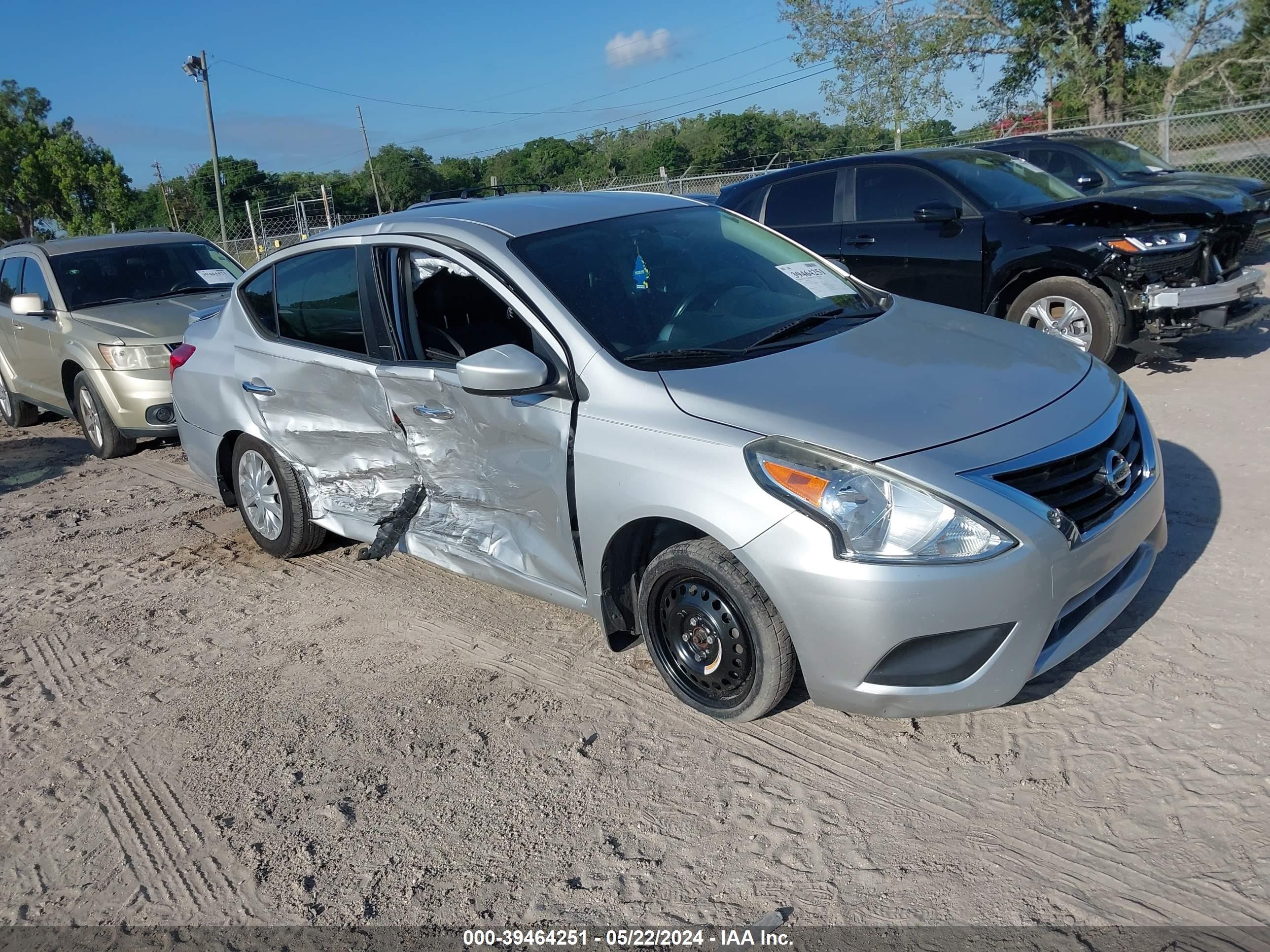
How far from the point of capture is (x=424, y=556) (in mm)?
4527

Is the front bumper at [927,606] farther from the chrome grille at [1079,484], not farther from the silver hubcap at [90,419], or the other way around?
the silver hubcap at [90,419]

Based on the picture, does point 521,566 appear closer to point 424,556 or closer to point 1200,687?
point 424,556

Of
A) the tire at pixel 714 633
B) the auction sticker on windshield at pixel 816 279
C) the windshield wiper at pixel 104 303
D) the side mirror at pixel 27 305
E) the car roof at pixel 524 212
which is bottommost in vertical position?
the tire at pixel 714 633

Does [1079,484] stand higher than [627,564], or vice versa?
[1079,484]

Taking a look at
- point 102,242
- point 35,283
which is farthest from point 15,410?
point 102,242

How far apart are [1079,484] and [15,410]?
10.4 meters

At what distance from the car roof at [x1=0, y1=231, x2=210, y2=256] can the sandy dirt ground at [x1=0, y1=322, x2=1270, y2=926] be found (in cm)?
519

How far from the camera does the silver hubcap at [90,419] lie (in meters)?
8.36

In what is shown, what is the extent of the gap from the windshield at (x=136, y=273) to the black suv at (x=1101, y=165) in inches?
312

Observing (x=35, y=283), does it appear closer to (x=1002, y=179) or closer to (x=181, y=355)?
(x=181, y=355)

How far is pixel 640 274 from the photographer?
13.2 ft

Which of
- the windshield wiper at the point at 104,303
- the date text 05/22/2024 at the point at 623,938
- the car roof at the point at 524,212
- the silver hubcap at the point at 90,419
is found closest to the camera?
the date text 05/22/2024 at the point at 623,938

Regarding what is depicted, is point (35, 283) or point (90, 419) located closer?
point (90, 419)

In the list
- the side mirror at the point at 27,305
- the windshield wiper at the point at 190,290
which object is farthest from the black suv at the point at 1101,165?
the side mirror at the point at 27,305
